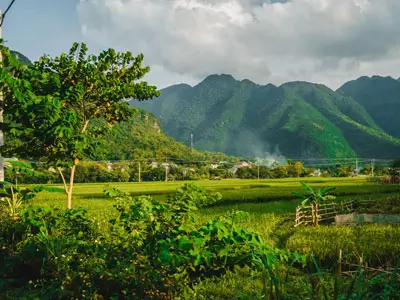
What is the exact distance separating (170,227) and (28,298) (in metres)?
1.99

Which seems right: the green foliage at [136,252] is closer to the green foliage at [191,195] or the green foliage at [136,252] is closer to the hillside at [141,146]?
the green foliage at [191,195]

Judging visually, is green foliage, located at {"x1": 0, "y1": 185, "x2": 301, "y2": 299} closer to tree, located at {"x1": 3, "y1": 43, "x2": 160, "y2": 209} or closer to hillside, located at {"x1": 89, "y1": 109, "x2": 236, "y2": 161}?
tree, located at {"x1": 3, "y1": 43, "x2": 160, "y2": 209}

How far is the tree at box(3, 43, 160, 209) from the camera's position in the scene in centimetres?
894

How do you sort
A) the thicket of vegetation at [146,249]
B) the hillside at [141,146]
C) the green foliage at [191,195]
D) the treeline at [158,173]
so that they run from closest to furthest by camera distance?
the thicket of vegetation at [146,249]
the green foliage at [191,195]
the treeline at [158,173]
the hillside at [141,146]

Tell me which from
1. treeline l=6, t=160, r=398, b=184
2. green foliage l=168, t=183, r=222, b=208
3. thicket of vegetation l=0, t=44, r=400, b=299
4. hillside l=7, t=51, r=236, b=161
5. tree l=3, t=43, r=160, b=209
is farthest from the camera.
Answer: hillside l=7, t=51, r=236, b=161

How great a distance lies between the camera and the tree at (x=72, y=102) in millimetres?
8938

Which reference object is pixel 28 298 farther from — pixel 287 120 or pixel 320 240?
pixel 287 120

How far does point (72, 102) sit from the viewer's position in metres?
11.3

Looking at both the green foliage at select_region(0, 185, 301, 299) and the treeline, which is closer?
the green foliage at select_region(0, 185, 301, 299)

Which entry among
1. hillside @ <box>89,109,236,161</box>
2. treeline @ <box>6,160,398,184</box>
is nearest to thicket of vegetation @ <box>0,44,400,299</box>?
treeline @ <box>6,160,398,184</box>

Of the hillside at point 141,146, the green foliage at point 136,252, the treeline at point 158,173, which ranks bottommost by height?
the green foliage at point 136,252

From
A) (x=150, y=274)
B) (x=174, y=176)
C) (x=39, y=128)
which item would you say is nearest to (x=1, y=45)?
(x=39, y=128)

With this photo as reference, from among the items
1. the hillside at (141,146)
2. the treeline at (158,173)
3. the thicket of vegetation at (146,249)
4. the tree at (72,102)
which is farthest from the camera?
the hillside at (141,146)

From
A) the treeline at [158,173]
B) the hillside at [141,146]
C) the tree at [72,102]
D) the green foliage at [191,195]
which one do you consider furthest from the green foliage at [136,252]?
the hillside at [141,146]
